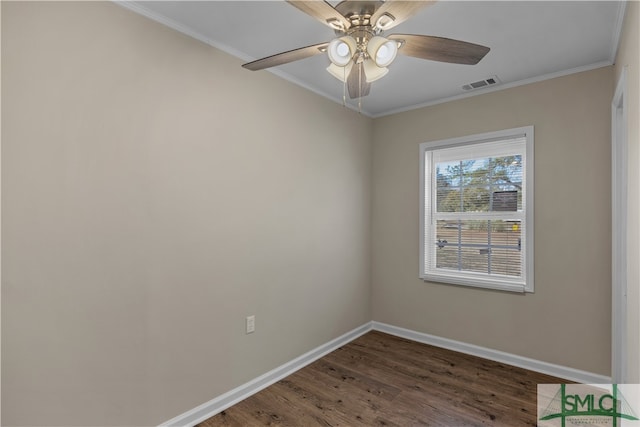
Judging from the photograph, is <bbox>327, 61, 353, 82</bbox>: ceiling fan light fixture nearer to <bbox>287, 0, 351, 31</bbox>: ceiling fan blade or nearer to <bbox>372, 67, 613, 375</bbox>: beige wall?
<bbox>287, 0, 351, 31</bbox>: ceiling fan blade

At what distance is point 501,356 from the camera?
2951 millimetres

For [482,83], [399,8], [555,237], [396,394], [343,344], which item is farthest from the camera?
[343,344]

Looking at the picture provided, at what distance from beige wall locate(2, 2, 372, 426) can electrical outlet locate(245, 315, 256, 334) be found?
47mm

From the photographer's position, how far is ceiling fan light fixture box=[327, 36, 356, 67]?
1.47 m

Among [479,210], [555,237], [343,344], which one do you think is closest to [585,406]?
[555,237]

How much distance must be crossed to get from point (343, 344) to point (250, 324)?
1280 millimetres

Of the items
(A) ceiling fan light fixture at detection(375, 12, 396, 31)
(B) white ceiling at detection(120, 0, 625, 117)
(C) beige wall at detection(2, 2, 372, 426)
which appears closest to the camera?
(A) ceiling fan light fixture at detection(375, 12, 396, 31)

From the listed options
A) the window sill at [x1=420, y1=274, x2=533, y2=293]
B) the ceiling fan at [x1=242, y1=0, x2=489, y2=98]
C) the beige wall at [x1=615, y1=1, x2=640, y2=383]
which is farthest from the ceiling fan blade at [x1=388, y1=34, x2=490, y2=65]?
the window sill at [x1=420, y1=274, x2=533, y2=293]

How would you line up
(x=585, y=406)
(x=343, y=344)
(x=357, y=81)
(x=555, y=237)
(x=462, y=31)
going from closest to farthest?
(x=357, y=81)
(x=462, y=31)
(x=585, y=406)
(x=555, y=237)
(x=343, y=344)

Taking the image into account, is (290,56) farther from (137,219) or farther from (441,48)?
(137,219)

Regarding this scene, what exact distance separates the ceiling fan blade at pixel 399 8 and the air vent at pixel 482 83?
5.95 ft

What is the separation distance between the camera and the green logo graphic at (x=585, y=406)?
2.14 metres

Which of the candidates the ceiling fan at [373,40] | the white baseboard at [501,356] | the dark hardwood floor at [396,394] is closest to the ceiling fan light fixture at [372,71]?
the ceiling fan at [373,40]

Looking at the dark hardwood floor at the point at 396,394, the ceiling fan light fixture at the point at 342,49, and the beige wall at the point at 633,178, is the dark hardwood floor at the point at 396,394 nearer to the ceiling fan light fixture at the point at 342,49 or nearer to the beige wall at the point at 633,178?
the beige wall at the point at 633,178
